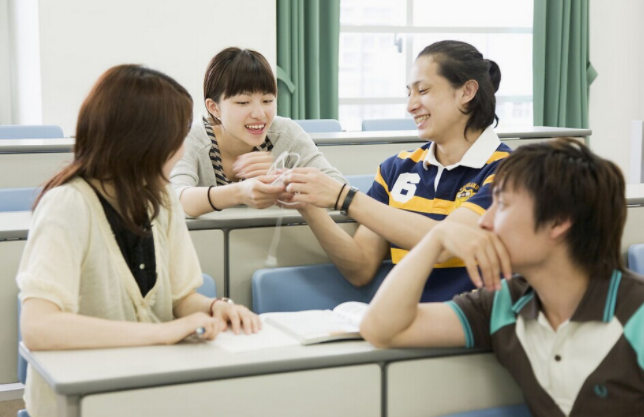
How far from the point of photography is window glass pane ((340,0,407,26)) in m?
6.27

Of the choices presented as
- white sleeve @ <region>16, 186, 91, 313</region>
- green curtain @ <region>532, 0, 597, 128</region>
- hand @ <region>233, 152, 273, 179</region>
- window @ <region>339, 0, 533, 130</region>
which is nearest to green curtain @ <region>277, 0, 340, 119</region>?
window @ <region>339, 0, 533, 130</region>

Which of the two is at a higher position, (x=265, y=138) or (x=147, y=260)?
(x=265, y=138)

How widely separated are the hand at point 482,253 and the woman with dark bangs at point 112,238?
1.37 feet

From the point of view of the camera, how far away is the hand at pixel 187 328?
140cm

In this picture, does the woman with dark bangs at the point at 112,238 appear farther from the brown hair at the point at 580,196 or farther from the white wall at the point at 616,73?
the white wall at the point at 616,73

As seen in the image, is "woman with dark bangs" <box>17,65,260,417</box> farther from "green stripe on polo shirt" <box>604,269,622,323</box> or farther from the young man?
"green stripe on polo shirt" <box>604,269,622,323</box>

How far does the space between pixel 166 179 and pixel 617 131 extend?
20.9ft

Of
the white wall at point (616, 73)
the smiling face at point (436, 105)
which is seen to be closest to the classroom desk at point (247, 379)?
the smiling face at point (436, 105)

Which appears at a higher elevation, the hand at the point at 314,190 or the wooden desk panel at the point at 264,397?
the hand at the point at 314,190

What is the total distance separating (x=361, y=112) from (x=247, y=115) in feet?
13.6

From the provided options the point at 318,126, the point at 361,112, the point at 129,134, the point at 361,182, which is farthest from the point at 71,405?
the point at 361,112

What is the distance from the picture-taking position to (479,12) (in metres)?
6.70

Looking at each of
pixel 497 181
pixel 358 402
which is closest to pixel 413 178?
pixel 497 181

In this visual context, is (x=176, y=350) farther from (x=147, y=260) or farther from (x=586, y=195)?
(x=586, y=195)
